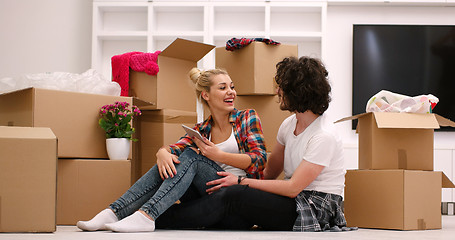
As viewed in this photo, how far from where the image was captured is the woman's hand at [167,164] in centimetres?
209

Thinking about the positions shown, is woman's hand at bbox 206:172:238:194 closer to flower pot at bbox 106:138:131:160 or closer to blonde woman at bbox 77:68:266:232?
blonde woman at bbox 77:68:266:232

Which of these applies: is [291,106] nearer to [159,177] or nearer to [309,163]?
[309,163]

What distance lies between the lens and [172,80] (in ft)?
9.46

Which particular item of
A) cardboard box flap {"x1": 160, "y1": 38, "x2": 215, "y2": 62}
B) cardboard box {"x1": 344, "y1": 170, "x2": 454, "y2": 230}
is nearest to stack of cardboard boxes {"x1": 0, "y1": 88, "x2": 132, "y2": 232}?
cardboard box flap {"x1": 160, "y1": 38, "x2": 215, "y2": 62}

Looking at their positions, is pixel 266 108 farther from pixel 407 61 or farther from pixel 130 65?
pixel 407 61

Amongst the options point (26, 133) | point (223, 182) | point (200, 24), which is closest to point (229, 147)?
point (223, 182)

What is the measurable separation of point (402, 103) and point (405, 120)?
0.09m

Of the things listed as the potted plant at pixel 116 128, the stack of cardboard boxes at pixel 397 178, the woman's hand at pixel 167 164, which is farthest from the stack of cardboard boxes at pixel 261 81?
the woman's hand at pixel 167 164

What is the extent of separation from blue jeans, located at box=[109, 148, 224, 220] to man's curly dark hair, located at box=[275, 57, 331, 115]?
38 centimetres

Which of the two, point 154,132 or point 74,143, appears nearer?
point 74,143

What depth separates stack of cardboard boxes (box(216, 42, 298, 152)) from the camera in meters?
2.64

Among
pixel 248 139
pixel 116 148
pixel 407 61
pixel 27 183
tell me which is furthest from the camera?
pixel 407 61

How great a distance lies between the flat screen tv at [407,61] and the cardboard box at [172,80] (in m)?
1.71

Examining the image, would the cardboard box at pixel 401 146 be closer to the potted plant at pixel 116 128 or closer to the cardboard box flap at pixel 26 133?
the potted plant at pixel 116 128
